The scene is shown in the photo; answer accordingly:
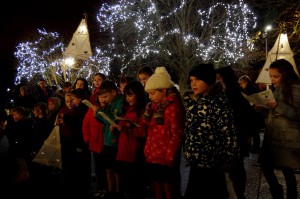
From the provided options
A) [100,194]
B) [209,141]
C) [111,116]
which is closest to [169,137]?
[209,141]

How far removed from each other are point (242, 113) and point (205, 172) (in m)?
1.55

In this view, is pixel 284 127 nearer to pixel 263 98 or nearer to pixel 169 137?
pixel 263 98

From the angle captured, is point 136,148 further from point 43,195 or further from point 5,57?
point 5,57

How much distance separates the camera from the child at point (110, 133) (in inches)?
247

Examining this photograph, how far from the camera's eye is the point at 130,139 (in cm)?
598

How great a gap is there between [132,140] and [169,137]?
1.12m

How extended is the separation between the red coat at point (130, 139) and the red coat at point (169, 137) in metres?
0.73

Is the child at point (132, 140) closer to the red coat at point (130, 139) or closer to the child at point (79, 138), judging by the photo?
the red coat at point (130, 139)

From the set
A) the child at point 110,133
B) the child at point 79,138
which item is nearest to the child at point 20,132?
the child at point 79,138

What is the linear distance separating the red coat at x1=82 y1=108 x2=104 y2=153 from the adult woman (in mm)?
2670

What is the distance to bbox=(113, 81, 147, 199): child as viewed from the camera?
591cm

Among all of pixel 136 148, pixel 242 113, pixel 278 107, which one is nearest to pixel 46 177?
pixel 136 148

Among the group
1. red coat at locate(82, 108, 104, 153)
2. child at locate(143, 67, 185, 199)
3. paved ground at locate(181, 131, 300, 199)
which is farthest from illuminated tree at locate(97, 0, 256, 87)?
child at locate(143, 67, 185, 199)

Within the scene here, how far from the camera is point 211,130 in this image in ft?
13.8
